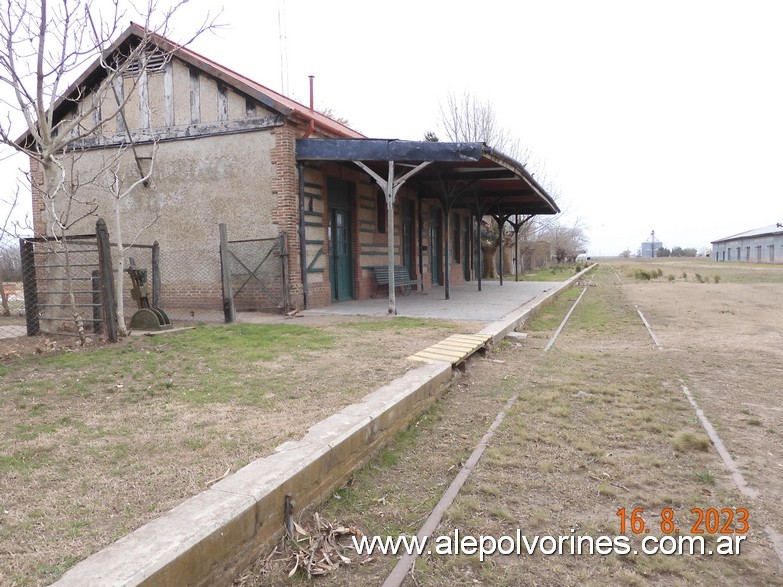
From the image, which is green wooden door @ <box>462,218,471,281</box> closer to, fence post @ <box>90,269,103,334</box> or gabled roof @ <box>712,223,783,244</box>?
fence post @ <box>90,269,103,334</box>

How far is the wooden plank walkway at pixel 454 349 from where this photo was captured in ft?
20.6

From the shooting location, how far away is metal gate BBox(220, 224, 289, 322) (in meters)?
10.9

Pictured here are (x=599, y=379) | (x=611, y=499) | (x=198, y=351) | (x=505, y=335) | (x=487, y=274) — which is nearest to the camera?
(x=611, y=499)

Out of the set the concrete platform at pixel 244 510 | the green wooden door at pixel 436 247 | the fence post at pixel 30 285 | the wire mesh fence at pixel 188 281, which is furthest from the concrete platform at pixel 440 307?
the concrete platform at pixel 244 510

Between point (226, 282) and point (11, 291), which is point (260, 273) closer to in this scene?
point (226, 282)

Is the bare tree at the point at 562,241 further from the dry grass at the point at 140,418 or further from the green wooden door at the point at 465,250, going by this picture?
the dry grass at the point at 140,418

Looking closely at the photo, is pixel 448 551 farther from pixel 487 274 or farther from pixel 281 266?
pixel 487 274

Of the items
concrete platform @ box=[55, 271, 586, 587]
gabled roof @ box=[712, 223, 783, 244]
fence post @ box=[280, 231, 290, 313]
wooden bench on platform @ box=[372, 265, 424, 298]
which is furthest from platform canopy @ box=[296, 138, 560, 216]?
gabled roof @ box=[712, 223, 783, 244]

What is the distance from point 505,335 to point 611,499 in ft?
19.1

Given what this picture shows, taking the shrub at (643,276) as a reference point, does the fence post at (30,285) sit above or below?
above

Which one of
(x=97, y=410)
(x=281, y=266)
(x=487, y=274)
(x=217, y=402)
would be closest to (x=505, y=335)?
(x=281, y=266)

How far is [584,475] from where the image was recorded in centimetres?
352

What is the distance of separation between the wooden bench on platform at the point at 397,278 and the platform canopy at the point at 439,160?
104 inches

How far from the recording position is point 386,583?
2.39 metres
